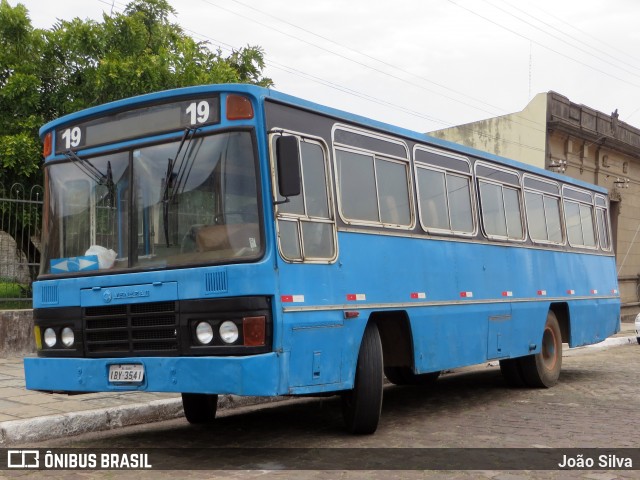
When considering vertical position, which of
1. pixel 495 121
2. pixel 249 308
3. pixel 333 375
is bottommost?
pixel 333 375

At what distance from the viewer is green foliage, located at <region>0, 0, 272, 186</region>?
15750 millimetres

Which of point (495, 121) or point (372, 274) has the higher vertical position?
point (495, 121)

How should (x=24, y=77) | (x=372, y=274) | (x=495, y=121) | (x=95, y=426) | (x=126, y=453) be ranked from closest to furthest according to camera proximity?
1. (x=126, y=453)
2. (x=372, y=274)
3. (x=95, y=426)
4. (x=24, y=77)
5. (x=495, y=121)

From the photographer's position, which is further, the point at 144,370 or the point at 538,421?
the point at 538,421

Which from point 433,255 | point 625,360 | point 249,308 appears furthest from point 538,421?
point 625,360

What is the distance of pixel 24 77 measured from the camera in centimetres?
1575

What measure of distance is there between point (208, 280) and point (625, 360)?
12.4 meters

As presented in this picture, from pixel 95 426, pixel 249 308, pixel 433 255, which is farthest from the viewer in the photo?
pixel 433 255

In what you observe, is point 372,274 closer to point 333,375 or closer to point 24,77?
point 333,375

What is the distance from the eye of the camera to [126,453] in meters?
6.86

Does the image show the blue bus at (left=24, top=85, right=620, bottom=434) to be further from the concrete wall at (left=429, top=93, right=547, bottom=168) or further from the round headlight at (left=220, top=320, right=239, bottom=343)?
the concrete wall at (left=429, top=93, right=547, bottom=168)

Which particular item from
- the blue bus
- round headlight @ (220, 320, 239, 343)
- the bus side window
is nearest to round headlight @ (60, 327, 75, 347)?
the blue bus

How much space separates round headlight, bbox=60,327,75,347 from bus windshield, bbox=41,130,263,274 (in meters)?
0.51

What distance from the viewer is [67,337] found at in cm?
704
